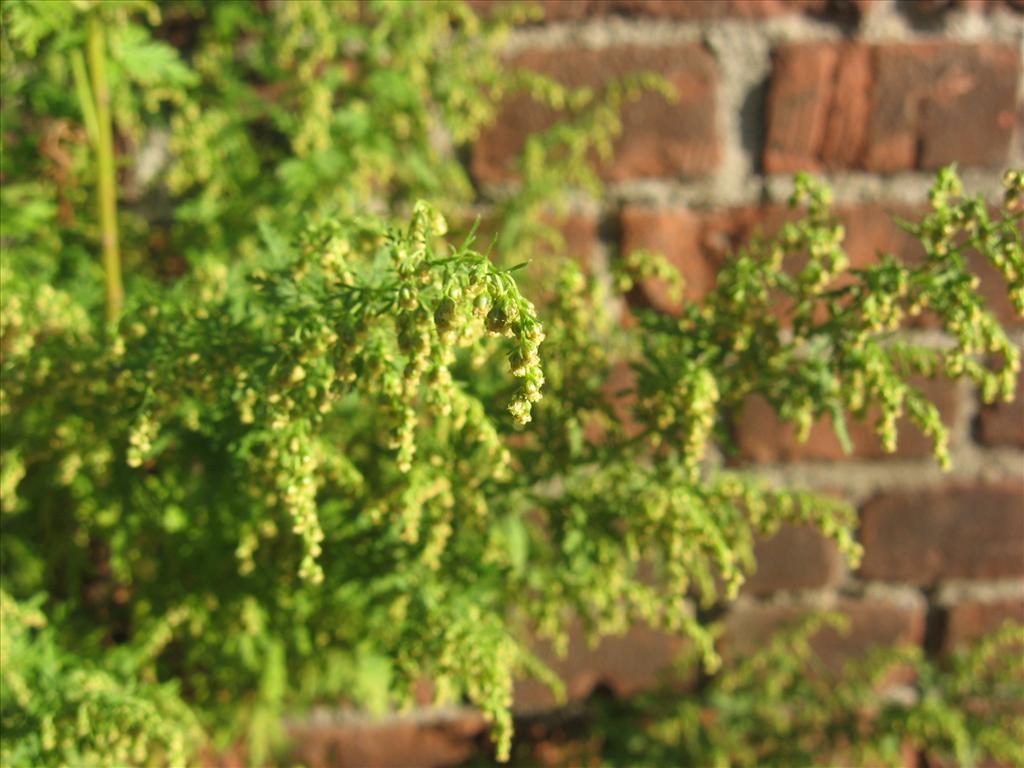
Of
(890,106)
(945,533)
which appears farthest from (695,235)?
(945,533)

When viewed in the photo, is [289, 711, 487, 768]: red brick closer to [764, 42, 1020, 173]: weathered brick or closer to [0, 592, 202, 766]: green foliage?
[0, 592, 202, 766]: green foliage

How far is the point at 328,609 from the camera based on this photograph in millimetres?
860

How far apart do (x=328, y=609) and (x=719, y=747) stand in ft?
1.58

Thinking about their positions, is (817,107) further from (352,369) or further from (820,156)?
(352,369)

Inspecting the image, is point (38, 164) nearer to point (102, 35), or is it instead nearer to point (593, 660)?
point (102, 35)

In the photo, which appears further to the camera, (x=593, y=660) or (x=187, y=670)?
(x=593, y=660)

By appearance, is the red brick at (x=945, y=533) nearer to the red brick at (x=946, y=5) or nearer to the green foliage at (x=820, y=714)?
the green foliage at (x=820, y=714)

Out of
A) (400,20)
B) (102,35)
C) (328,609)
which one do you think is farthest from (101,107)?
(328,609)

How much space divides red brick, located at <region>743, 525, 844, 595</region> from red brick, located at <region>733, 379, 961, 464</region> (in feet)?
0.30

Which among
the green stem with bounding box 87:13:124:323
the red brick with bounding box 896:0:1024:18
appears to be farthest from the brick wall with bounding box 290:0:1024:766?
the green stem with bounding box 87:13:124:323

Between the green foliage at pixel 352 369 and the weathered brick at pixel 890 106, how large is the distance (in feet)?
0.45

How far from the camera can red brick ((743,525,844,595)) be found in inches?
46.0

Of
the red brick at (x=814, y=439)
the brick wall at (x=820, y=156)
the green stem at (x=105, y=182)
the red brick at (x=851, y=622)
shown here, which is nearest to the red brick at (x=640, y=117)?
the brick wall at (x=820, y=156)

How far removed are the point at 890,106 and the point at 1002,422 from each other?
1.23 feet
